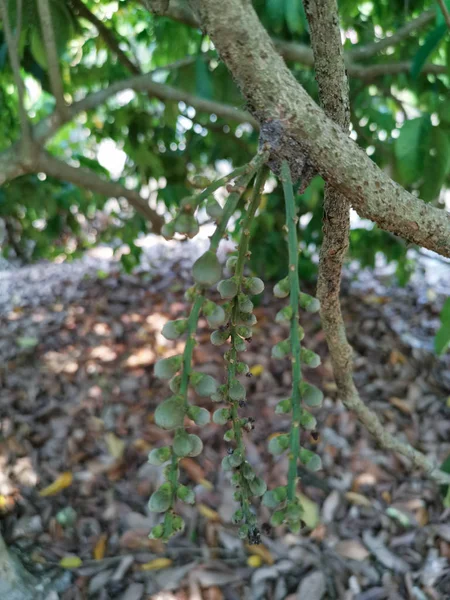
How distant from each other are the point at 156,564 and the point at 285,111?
1.19 metres

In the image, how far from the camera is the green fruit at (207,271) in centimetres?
36

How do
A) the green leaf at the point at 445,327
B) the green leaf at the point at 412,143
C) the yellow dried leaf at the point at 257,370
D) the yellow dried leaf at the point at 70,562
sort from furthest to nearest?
1. the yellow dried leaf at the point at 257,370
2. the yellow dried leaf at the point at 70,562
3. the green leaf at the point at 412,143
4. the green leaf at the point at 445,327

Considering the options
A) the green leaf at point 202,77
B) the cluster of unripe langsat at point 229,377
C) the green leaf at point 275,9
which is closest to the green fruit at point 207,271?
the cluster of unripe langsat at point 229,377

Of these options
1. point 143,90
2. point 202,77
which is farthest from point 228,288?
point 143,90

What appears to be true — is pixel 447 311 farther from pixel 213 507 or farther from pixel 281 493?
pixel 213 507

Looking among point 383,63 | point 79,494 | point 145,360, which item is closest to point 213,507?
point 79,494

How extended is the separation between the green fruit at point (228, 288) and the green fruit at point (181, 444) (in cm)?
11

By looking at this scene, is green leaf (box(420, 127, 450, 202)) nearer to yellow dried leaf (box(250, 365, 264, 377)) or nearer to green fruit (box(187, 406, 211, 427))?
green fruit (box(187, 406, 211, 427))

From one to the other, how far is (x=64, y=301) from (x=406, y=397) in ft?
4.93

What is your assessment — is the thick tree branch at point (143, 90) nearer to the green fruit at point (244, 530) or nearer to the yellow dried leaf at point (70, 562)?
the yellow dried leaf at point (70, 562)

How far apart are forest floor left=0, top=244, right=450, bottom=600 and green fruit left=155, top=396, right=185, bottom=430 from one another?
3.37ft

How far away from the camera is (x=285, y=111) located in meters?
0.43

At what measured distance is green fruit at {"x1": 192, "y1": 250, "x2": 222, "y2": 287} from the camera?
1.19ft

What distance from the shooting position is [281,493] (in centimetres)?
43
